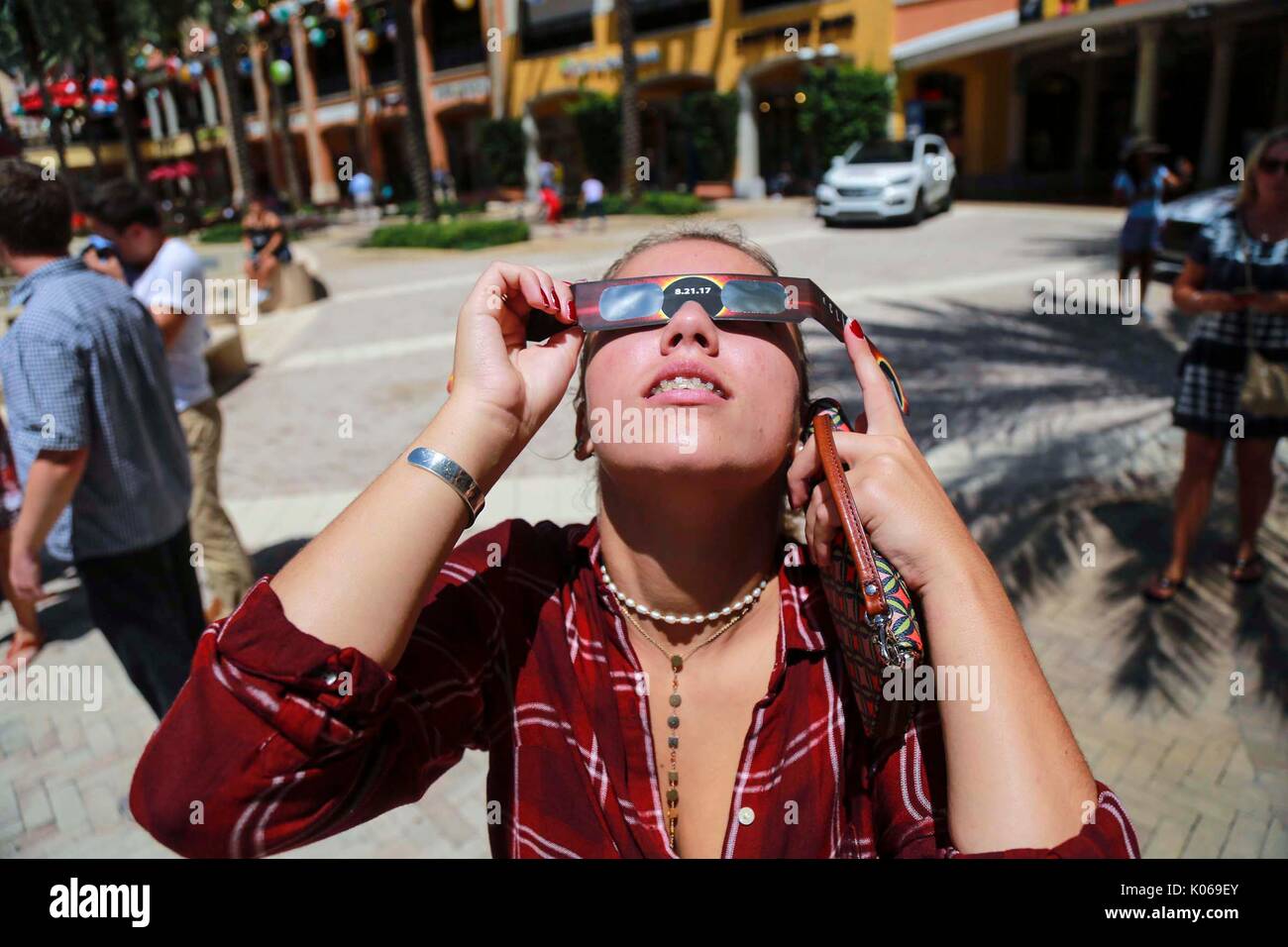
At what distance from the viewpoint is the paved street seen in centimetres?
313

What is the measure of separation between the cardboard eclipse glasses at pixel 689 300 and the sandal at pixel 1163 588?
348cm

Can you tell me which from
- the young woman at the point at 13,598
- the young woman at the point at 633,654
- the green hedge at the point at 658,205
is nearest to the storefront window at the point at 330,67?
the green hedge at the point at 658,205

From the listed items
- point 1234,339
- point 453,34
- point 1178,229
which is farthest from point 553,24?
point 1234,339

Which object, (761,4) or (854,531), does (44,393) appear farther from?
(761,4)

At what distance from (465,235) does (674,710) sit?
1903 cm

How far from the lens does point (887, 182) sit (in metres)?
17.9

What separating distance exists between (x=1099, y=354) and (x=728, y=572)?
8.35 metres

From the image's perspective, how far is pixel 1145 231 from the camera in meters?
9.86

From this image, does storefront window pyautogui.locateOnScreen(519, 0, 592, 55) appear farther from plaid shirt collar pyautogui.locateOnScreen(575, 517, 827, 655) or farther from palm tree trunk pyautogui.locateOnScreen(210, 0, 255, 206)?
plaid shirt collar pyautogui.locateOnScreen(575, 517, 827, 655)

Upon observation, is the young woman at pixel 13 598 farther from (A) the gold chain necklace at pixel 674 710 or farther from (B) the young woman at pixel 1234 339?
(B) the young woman at pixel 1234 339

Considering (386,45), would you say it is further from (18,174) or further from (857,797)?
(857,797)

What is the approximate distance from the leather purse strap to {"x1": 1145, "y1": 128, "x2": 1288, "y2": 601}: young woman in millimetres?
3394
